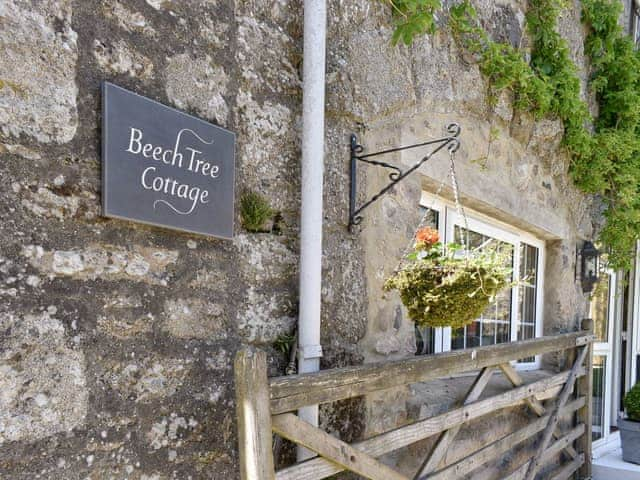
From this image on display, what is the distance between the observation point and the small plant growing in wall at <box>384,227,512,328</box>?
186cm

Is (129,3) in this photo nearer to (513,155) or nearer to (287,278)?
(287,278)

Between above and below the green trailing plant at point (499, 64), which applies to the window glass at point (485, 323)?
below

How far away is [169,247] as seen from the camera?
4.80ft

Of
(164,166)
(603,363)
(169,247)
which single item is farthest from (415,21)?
(603,363)

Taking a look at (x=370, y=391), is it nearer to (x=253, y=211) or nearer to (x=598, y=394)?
(x=253, y=211)

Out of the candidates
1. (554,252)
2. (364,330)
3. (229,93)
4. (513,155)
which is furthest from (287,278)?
(554,252)

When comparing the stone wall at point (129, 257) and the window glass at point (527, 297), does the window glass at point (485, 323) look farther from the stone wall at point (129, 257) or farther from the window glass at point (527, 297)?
the stone wall at point (129, 257)

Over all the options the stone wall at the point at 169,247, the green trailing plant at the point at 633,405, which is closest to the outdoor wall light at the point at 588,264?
the green trailing plant at the point at 633,405

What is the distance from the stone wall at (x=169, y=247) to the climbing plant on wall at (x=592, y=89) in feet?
2.70

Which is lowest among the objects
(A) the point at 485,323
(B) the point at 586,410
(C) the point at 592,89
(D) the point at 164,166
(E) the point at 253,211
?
(B) the point at 586,410

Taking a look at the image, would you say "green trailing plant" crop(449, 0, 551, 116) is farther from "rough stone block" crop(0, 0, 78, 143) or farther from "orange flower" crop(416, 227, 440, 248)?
"rough stone block" crop(0, 0, 78, 143)

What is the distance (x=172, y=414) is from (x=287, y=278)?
58cm

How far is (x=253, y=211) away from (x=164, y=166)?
37 centimetres

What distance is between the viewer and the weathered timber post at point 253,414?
138 centimetres
